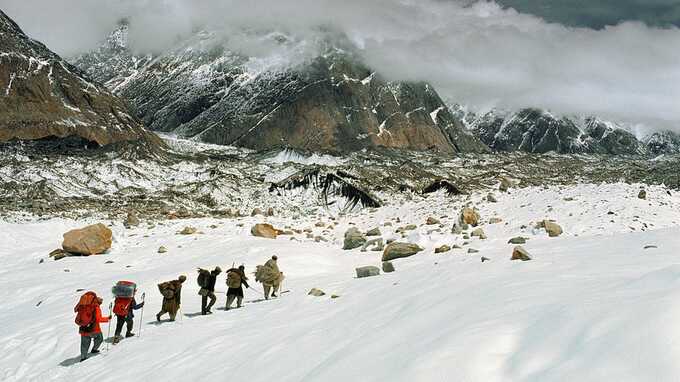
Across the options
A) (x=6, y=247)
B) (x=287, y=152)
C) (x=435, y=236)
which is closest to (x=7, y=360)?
(x=435, y=236)

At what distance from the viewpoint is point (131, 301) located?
12.4 metres

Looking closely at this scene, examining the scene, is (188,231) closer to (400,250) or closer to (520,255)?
(400,250)

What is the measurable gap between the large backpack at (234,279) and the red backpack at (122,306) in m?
2.82

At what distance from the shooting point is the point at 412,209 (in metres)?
28.5

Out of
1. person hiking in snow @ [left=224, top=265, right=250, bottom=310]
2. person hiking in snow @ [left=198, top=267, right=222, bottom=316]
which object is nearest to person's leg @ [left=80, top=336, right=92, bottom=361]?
person hiking in snow @ [left=198, top=267, right=222, bottom=316]

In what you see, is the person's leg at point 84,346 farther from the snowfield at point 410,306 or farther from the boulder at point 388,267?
the boulder at point 388,267

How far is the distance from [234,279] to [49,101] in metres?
159

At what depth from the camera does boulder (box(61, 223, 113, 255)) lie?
74.6 ft

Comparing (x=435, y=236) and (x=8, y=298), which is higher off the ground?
(x=435, y=236)

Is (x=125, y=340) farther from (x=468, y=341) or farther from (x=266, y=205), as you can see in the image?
(x=266, y=205)

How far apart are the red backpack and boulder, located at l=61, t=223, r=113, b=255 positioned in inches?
471

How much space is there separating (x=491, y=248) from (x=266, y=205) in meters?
42.3

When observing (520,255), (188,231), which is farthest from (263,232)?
(520,255)

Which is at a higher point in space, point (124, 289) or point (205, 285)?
point (124, 289)
